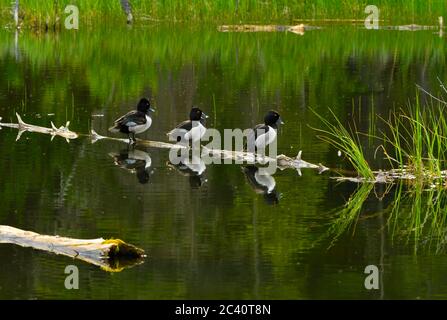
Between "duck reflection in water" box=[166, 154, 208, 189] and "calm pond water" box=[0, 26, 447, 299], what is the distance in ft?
0.26

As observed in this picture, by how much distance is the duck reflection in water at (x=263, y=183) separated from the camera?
1437cm

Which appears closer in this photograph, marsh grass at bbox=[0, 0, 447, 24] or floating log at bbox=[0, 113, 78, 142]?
floating log at bbox=[0, 113, 78, 142]

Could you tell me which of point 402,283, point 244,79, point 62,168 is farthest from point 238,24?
point 402,283

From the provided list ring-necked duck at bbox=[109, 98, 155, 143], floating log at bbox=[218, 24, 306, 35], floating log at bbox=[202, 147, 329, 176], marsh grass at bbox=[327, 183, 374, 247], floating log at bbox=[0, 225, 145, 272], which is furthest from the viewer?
floating log at bbox=[218, 24, 306, 35]

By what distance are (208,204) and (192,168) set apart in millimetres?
2653

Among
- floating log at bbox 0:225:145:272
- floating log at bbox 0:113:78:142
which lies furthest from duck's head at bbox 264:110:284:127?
floating log at bbox 0:225:145:272

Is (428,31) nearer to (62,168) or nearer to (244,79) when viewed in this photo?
(244,79)

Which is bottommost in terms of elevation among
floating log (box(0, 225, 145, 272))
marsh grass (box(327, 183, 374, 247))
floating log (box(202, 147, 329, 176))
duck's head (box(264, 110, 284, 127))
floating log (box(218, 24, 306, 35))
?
floating log (box(0, 225, 145, 272))

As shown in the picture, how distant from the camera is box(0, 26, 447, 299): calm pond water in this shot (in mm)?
10305

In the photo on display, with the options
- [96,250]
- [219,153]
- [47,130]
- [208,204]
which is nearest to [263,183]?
[208,204]

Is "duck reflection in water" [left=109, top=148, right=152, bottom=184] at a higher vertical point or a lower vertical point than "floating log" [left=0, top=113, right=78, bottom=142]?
lower

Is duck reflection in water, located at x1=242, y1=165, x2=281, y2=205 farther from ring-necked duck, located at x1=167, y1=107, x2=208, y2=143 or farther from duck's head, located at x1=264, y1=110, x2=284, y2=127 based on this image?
ring-necked duck, located at x1=167, y1=107, x2=208, y2=143

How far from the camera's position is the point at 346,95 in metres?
26.8

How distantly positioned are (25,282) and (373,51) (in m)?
29.2
